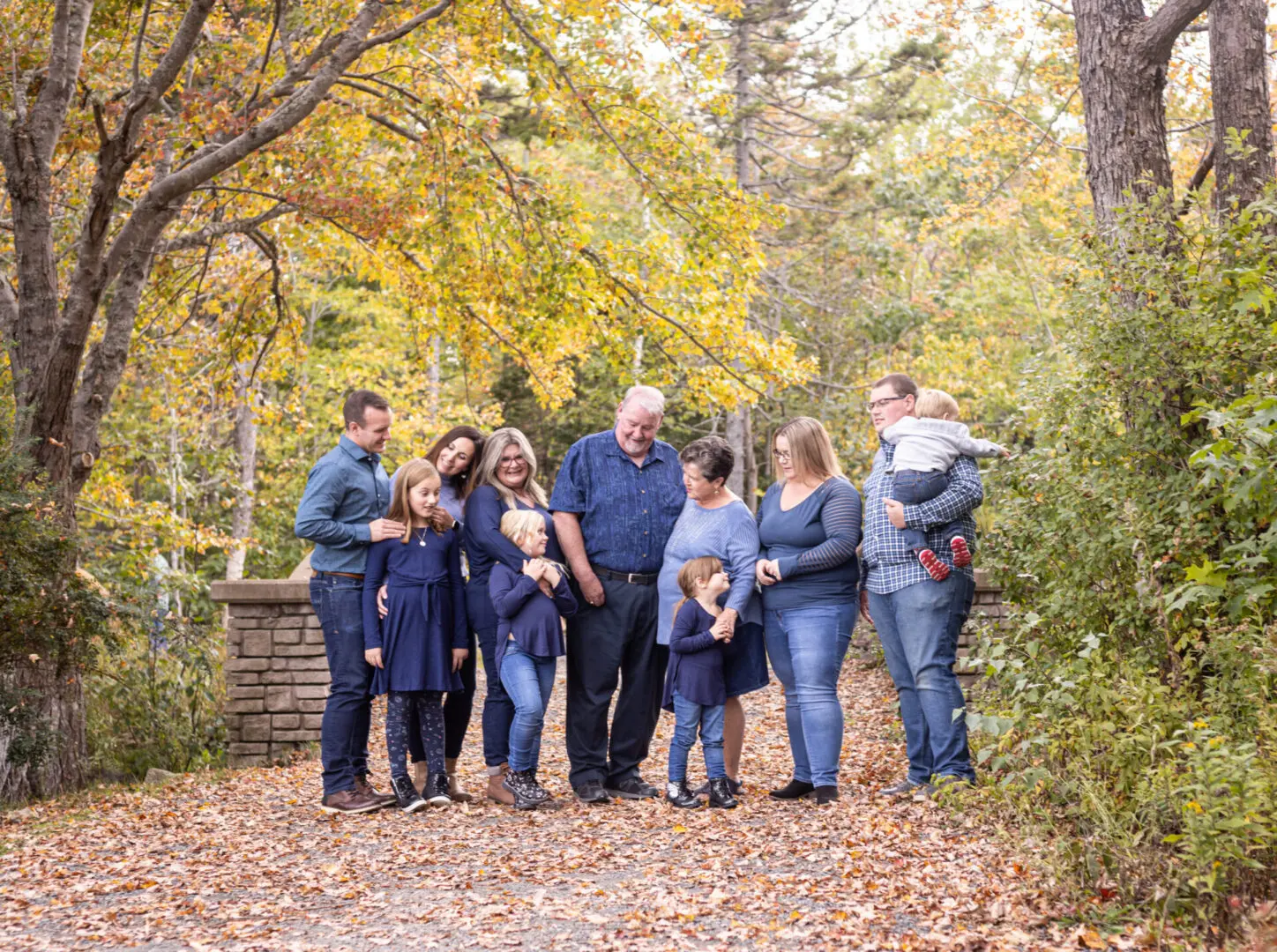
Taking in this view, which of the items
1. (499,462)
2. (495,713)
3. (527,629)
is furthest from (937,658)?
(499,462)

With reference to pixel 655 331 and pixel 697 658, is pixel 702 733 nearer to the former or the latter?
pixel 697 658

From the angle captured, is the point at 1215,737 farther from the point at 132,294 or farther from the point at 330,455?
the point at 132,294

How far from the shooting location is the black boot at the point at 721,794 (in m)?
5.35

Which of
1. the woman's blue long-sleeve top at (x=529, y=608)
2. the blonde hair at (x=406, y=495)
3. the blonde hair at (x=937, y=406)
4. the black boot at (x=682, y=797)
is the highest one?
the blonde hair at (x=937, y=406)

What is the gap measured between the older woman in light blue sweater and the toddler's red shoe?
0.76m

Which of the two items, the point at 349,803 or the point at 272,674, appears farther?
the point at 272,674

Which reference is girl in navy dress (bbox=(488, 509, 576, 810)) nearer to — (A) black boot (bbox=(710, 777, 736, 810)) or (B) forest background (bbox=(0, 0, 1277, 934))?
(A) black boot (bbox=(710, 777, 736, 810))

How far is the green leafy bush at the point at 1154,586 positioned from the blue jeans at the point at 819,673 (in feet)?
2.25

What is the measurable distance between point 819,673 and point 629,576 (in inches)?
38.5

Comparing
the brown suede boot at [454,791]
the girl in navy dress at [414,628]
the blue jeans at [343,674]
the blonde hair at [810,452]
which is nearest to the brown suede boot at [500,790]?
the brown suede boot at [454,791]

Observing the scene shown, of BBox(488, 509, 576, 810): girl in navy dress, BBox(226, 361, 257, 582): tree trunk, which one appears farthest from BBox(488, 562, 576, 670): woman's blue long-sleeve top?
BBox(226, 361, 257, 582): tree trunk

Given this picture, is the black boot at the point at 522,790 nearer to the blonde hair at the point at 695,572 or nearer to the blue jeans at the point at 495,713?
the blue jeans at the point at 495,713

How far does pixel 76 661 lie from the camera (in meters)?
6.62

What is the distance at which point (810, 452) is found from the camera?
549cm
